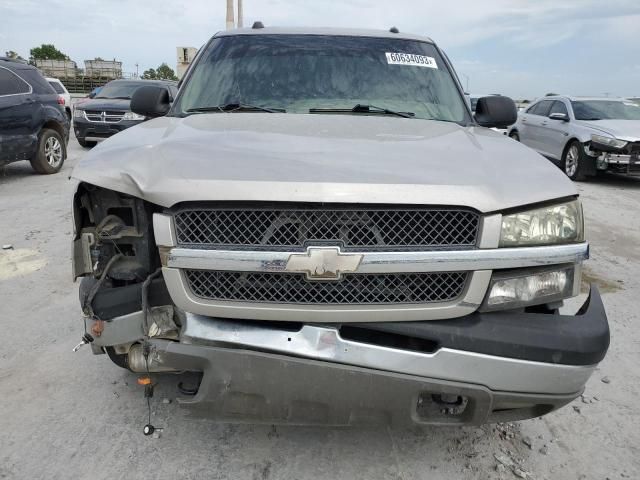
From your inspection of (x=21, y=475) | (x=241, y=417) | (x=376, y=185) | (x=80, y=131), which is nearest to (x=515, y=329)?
(x=376, y=185)

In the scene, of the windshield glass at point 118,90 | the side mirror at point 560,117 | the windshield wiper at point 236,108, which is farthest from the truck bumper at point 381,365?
the windshield glass at point 118,90

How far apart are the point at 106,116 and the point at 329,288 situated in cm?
1212

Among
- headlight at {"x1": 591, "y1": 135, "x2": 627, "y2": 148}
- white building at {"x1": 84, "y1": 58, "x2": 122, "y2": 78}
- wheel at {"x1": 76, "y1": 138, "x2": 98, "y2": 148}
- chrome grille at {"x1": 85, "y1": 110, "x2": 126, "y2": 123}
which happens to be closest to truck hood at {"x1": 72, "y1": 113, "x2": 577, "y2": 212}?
headlight at {"x1": 591, "y1": 135, "x2": 627, "y2": 148}

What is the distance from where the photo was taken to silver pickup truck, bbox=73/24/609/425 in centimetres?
199

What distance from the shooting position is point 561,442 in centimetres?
267

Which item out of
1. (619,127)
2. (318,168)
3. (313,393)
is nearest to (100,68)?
(619,127)

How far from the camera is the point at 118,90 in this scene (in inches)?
553

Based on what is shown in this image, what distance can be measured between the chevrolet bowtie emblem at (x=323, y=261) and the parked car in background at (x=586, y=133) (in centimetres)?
973

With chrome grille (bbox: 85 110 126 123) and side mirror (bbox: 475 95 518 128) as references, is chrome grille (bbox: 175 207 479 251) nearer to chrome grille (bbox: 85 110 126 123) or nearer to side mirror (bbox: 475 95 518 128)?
side mirror (bbox: 475 95 518 128)

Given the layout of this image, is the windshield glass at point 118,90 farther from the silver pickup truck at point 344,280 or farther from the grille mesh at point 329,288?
the grille mesh at point 329,288

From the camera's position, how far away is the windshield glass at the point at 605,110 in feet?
36.5

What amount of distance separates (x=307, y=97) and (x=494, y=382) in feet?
6.80

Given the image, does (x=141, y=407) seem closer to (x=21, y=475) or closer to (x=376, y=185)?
(x=21, y=475)

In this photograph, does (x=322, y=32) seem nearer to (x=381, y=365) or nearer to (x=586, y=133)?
(x=381, y=365)
